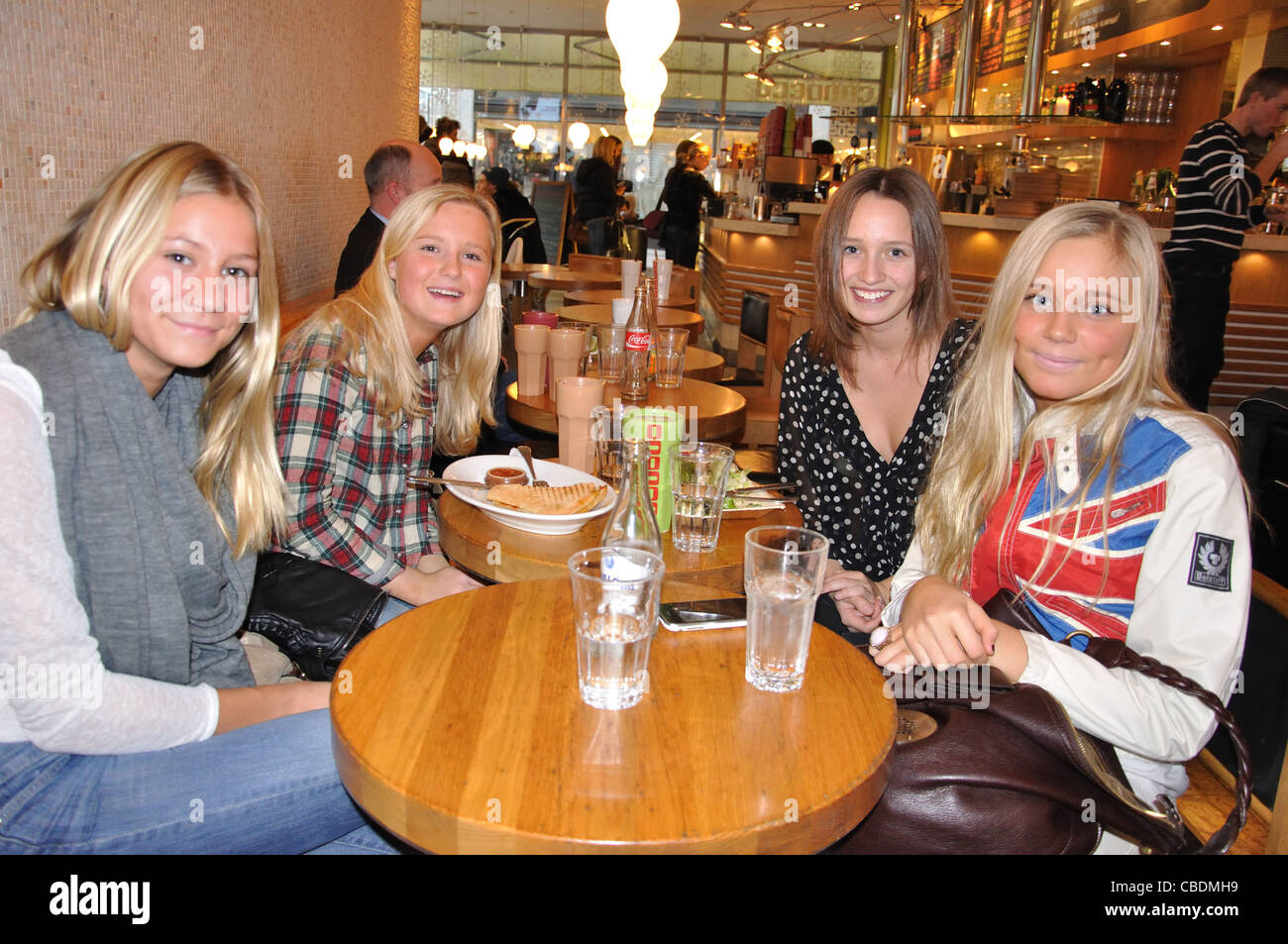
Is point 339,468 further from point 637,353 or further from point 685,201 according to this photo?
point 685,201

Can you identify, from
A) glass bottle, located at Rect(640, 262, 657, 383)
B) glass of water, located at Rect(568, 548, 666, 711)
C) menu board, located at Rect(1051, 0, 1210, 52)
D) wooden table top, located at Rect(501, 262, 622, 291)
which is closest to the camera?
glass of water, located at Rect(568, 548, 666, 711)

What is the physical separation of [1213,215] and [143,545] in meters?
5.44

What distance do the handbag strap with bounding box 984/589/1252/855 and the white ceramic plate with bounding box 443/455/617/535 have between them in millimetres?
733

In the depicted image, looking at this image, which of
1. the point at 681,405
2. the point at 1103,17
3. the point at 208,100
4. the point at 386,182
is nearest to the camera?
the point at 681,405

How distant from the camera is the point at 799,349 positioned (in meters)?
2.52

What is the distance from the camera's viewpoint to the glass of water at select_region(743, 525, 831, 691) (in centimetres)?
121

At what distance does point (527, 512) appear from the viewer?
1748mm

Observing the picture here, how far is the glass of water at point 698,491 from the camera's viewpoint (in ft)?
5.49

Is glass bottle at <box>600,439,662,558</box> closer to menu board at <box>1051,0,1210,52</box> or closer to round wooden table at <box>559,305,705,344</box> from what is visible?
round wooden table at <box>559,305,705,344</box>

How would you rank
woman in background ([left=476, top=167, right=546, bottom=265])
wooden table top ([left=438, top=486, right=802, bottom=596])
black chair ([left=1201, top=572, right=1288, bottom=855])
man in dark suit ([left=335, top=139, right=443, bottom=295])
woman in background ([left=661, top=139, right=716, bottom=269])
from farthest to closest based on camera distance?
woman in background ([left=661, top=139, right=716, bottom=269]) < woman in background ([left=476, top=167, right=546, bottom=265]) < man in dark suit ([left=335, top=139, right=443, bottom=295]) < black chair ([left=1201, top=572, right=1288, bottom=855]) < wooden table top ([left=438, top=486, right=802, bottom=596])

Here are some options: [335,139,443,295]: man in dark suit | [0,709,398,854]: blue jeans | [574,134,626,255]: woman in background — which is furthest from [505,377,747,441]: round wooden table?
[574,134,626,255]: woman in background

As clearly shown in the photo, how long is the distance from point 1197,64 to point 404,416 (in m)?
8.60

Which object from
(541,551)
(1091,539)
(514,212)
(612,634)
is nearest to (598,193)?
(514,212)
